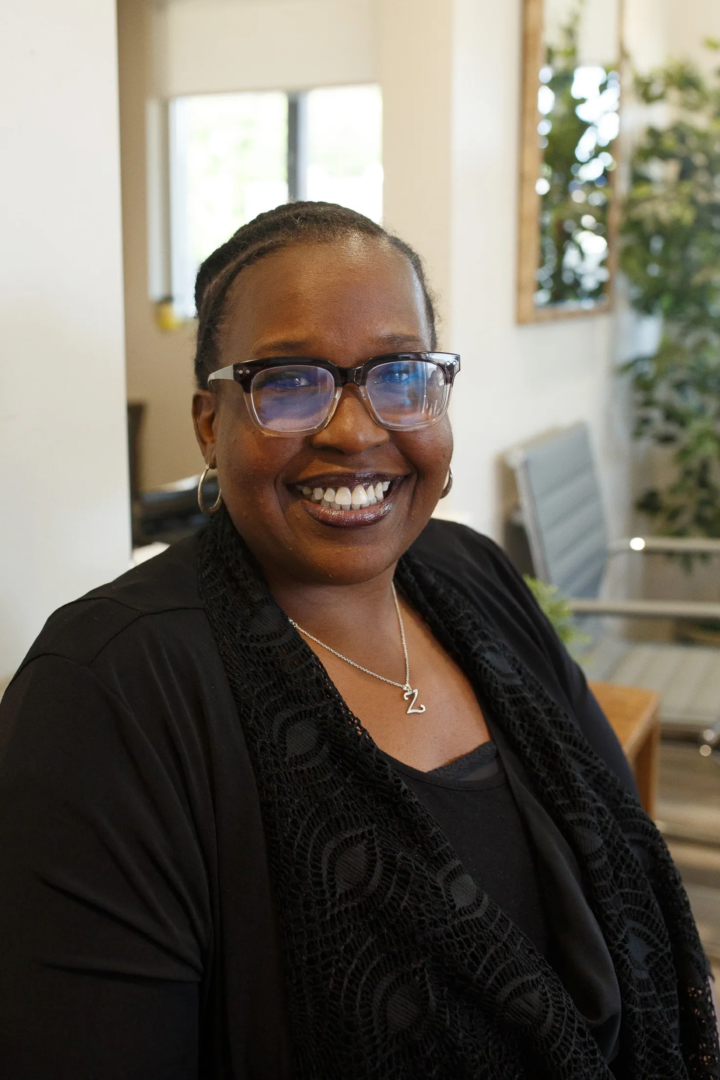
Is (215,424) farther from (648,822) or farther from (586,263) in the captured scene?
(586,263)

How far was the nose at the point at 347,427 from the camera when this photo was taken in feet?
3.43

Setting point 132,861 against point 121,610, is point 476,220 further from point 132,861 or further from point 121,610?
point 132,861

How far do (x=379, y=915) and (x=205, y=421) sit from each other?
0.54m

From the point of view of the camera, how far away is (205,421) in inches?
46.0

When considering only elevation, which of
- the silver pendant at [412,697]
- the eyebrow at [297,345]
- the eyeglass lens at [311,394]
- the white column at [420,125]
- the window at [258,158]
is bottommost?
the silver pendant at [412,697]

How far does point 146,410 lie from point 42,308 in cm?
432

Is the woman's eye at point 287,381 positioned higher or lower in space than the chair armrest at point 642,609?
higher

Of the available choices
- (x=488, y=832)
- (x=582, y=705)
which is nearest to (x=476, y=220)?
(x=582, y=705)

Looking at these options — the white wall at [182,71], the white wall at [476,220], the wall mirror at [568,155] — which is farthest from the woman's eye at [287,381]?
the white wall at [182,71]

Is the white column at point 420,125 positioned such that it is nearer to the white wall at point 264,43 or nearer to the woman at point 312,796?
the woman at point 312,796

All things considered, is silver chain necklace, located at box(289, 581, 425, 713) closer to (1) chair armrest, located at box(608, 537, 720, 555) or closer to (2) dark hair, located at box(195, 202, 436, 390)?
Answer: (2) dark hair, located at box(195, 202, 436, 390)

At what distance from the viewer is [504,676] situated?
4.22ft

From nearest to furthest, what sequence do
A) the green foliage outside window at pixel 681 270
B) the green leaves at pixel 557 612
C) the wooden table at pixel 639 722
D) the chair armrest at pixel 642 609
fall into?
the wooden table at pixel 639 722
the green leaves at pixel 557 612
the chair armrest at pixel 642 609
the green foliage outside window at pixel 681 270

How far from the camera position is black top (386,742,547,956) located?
3.51 feet
